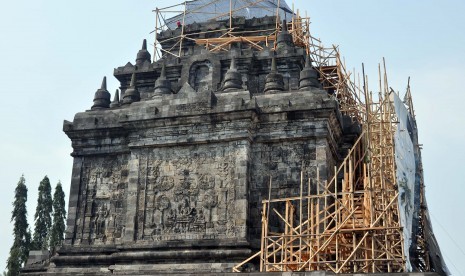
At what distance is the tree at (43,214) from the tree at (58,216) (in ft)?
1.41

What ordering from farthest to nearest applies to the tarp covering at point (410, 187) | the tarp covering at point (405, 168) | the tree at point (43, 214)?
the tree at point (43, 214) → the tarp covering at point (410, 187) → the tarp covering at point (405, 168)

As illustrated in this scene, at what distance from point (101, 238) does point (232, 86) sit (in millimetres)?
7513

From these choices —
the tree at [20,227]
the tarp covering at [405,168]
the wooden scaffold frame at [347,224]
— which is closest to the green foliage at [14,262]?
the tree at [20,227]

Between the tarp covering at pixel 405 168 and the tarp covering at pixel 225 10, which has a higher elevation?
the tarp covering at pixel 225 10

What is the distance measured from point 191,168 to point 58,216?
26300mm

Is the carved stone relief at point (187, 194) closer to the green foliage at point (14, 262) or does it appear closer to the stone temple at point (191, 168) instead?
the stone temple at point (191, 168)

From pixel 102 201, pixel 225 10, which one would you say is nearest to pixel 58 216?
pixel 225 10

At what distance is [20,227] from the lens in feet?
142

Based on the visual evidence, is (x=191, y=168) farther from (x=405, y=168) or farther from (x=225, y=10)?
(x=225, y=10)

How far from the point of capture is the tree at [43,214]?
4566 cm

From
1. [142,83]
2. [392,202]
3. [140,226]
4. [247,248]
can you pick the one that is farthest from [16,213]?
[392,202]

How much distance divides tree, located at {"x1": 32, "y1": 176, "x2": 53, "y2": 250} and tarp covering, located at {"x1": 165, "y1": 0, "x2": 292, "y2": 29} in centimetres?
1846

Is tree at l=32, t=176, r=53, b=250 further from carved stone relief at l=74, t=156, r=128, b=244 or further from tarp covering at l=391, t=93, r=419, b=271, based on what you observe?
tarp covering at l=391, t=93, r=419, b=271

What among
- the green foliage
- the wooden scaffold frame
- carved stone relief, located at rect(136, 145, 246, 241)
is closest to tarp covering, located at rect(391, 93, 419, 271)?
the wooden scaffold frame
